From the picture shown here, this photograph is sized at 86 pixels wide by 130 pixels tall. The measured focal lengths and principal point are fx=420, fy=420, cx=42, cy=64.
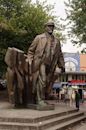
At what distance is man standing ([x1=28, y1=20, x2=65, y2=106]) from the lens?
13.6 meters

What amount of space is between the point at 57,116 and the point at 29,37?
18.7 metres

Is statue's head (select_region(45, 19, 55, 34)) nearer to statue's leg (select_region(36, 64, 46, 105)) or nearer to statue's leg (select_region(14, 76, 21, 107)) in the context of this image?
statue's leg (select_region(36, 64, 46, 105))

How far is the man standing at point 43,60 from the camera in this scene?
13607 millimetres

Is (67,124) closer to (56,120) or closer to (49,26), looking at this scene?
(56,120)

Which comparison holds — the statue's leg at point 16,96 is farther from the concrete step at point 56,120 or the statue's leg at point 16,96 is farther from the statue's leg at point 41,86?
the concrete step at point 56,120

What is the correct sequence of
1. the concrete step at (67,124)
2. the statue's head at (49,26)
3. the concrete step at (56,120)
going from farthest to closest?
the statue's head at (49,26)
the concrete step at (67,124)
the concrete step at (56,120)

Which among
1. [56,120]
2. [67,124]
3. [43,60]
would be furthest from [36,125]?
[43,60]

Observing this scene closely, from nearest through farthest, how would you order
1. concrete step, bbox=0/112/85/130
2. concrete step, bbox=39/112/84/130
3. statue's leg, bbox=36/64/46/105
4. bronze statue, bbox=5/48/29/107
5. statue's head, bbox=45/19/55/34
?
concrete step, bbox=0/112/85/130, concrete step, bbox=39/112/84/130, bronze statue, bbox=5/48/29/107, statue's leg, bbox=36/64/46/105, statue's head, bbox=45/19/55/34

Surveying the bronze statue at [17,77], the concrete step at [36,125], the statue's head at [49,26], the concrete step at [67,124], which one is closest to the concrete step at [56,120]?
the concrete step at [36,125]

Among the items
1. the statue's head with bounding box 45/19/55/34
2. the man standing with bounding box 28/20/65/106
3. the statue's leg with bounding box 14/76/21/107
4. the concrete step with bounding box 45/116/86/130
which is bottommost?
the concrete step with bounding box 45/116/86/130

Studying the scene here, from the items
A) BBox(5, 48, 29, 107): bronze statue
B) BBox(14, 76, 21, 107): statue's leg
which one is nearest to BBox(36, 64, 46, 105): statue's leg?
BBox(5, 48, 29, 107): bronze statue

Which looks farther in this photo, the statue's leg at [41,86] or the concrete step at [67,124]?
the statue's leg at [41,86]

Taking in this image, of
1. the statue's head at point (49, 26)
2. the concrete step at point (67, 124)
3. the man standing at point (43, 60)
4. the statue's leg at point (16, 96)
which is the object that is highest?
the statue's head at point (49, 26)

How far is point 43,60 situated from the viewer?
1390 cm
